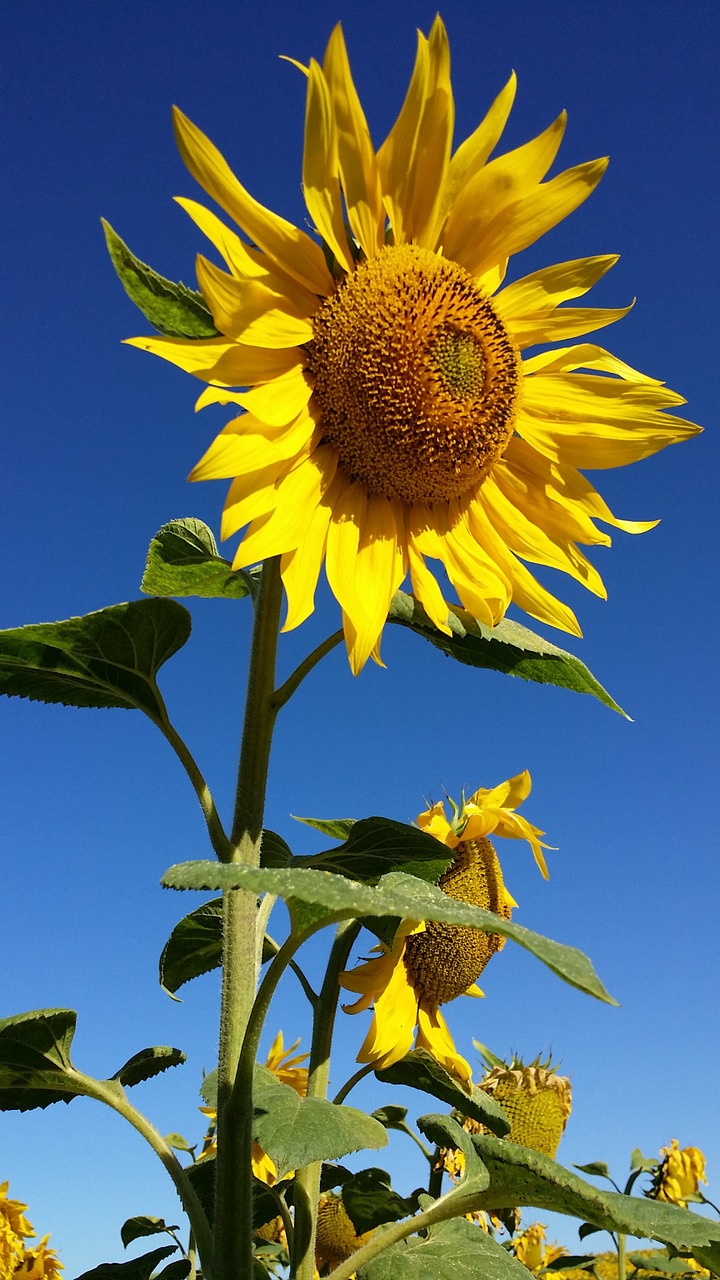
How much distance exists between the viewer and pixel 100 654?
2.06m

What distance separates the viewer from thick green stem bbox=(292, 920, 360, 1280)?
2.17 meters

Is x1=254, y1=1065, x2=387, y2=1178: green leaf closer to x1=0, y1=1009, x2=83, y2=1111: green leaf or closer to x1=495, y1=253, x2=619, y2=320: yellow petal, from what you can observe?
x1=0, y1=1009, x2=83, y2=1111: green leaf

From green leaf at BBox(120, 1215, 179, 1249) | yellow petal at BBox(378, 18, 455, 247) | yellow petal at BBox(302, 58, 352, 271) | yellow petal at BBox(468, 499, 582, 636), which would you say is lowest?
green leaf at BBox(120, 1215, 179, 1249)

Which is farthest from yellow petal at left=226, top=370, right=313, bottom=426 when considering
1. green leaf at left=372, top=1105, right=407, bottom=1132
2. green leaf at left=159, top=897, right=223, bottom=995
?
green leaf at left=372, top=1105, right=407, bottom=1132

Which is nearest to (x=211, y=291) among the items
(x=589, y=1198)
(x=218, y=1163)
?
(x=218, y=1163)

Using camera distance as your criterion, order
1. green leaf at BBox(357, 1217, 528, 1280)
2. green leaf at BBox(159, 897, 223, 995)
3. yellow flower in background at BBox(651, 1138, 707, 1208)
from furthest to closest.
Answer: yellow flower in background at BBox(651, 1138, 707, 1208) → green leaf at BBox(159, 897, 223, 995) → green leaf at BBox(357, 1217, 528, 1280)

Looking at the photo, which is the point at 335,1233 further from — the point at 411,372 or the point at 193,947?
the point at 411,372

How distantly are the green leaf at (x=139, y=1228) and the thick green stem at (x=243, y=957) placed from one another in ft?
4.34

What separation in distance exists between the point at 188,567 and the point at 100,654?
243 mm

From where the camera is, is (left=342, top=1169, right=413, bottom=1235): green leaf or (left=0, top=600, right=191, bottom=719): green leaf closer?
(left=0, top=600, right=191, bottom=719): green leaf

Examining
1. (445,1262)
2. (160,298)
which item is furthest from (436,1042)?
(160,298)

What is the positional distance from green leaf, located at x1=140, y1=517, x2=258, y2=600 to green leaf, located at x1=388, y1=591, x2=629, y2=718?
35 centimetres

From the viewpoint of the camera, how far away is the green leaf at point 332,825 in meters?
2.91

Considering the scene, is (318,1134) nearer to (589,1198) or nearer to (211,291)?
(589,1198)
